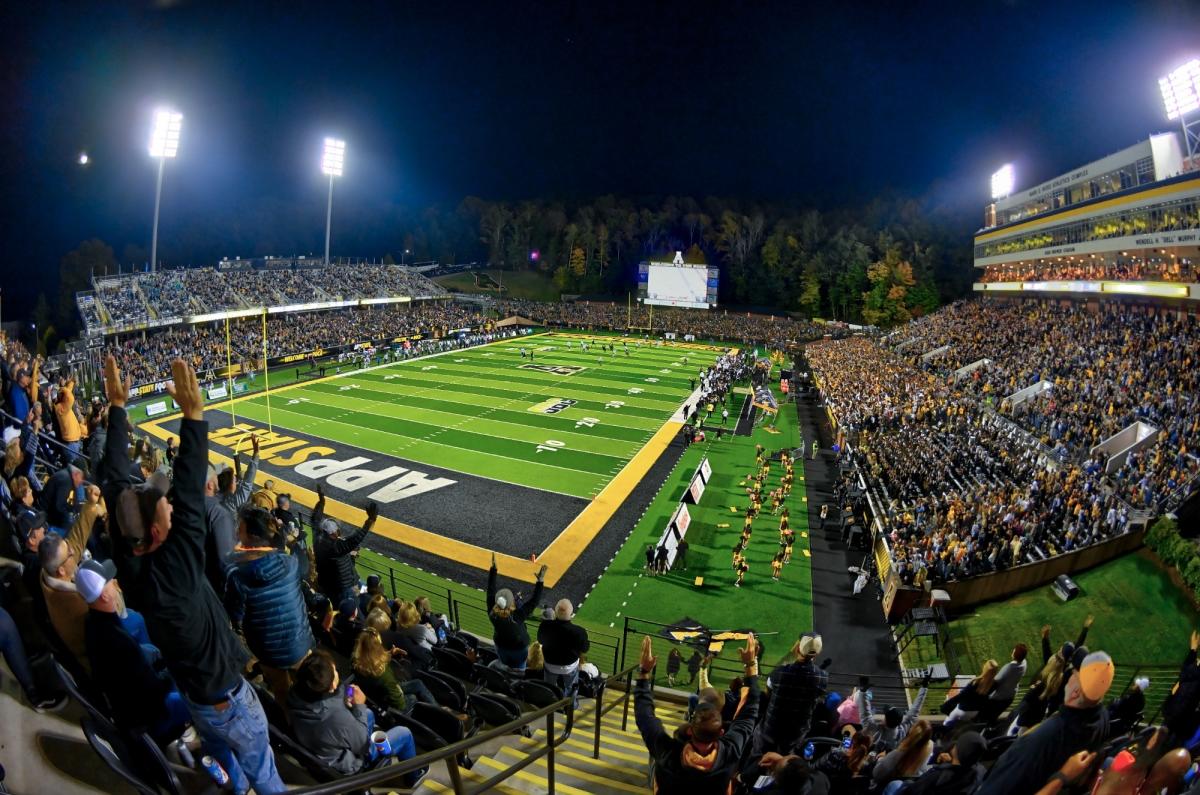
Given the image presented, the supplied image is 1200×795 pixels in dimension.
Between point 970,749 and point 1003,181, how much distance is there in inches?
2567

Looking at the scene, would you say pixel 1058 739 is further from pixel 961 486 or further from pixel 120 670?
pixel 961 486

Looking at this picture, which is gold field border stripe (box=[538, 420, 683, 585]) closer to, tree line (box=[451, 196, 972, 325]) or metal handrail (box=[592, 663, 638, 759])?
metal handrail (box=[592, 663, 638, 759])

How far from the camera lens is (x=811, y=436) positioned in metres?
28.3

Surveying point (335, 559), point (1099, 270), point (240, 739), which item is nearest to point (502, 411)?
point (335, 559)

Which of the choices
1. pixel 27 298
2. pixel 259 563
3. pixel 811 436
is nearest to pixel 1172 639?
pixel 259 563

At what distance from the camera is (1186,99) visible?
28.7 metres

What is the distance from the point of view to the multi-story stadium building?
25.2 meters

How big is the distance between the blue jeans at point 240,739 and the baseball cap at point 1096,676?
165 inches

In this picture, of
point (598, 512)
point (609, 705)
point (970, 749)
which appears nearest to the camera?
point (970, 749)

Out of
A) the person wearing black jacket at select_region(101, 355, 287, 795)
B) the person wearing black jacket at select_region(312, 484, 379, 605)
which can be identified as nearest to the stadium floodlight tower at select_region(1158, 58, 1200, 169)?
the person wearing black jacket at select_region(312, 484, 379, 605)

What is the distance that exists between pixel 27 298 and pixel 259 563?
100313 millimetres

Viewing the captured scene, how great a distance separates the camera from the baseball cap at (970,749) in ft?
11.0

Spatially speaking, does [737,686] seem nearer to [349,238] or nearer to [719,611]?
[719,611]

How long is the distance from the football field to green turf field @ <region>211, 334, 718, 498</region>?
10 cm
